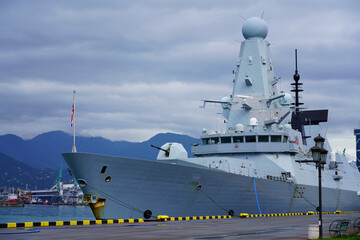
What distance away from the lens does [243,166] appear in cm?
3328

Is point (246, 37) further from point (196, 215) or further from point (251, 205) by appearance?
point (196, 215)

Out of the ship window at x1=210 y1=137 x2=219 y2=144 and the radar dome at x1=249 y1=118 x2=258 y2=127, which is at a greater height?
the radar dome at x1=249 y1=118 x2=258 y2=127

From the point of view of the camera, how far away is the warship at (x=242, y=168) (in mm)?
24906

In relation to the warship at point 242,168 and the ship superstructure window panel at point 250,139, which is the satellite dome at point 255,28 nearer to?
the warship at point 242,168

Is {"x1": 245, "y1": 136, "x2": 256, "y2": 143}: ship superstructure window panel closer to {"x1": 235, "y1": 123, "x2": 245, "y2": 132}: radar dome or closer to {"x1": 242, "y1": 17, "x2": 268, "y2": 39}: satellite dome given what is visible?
{"x1": 235, "y1": 123, "x2": 245, "y2": 132}: radar dome

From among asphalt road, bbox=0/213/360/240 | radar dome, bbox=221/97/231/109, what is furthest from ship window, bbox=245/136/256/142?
asphalt road, bbox=0/213/360/240

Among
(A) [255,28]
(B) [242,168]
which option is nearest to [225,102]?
(A) [255,28]

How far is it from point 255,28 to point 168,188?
742 inches

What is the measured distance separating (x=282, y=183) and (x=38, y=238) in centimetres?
2139

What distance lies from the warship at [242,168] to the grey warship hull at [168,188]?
50 mm

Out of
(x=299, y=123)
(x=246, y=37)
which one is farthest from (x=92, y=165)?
(x=299, y=123)

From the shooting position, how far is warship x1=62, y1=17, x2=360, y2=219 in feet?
81.7

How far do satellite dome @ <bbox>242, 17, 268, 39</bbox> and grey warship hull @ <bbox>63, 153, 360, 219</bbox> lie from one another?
13034 millimetres

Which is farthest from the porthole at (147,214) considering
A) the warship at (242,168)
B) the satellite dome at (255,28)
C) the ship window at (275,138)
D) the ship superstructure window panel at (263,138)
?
the satellite dome at (255,28)
